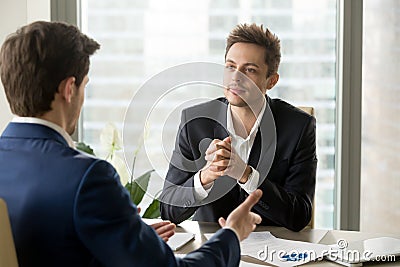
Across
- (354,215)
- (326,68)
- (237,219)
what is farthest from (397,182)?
(237,219)

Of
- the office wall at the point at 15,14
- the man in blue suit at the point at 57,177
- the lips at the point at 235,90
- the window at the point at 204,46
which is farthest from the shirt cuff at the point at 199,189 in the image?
the office wall at the point at 15,14

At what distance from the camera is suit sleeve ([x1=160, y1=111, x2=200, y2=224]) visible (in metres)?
2.38

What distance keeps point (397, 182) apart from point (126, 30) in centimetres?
146

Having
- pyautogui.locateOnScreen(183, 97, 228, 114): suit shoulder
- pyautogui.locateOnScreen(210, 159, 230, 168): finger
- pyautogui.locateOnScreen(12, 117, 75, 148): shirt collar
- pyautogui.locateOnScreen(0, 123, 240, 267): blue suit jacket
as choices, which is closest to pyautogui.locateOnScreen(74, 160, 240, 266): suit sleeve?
pyautogui.locateOnScreen(0, 123, 240, 267): blue suit jacket

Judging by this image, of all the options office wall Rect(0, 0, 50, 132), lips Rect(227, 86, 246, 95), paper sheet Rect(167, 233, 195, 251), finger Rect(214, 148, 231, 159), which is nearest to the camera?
paper sheet Rect(167, 233, 195, 251)

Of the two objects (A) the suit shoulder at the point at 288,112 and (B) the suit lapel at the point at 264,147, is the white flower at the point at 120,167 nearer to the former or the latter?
(B) the suit lapel at the point at 264,147

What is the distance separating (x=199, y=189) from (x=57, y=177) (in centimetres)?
101

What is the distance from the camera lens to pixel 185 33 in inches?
139

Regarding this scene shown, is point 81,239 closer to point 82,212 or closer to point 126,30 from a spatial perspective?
point 82,212

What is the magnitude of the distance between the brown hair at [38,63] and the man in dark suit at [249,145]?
0.94 meters

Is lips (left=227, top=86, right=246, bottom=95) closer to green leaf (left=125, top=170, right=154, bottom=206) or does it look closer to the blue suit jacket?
green leaf (left=125, top=170, right=154, bottom=206)

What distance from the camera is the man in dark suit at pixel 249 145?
2.38m

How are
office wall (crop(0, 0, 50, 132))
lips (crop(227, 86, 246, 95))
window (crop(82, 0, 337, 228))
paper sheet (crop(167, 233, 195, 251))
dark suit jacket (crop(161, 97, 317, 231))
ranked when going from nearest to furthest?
1. paper sheet (crop(167, 233, 195, 251))
2. dark suit jacket (crop(161, 97, 317, 231))
3. lips (crop(227, 86, 246, 95))
4. office wall (crop(0, 0, 50, 132))
5. window (crop(82, 0, 337, 228))

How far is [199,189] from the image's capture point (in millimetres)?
2348
